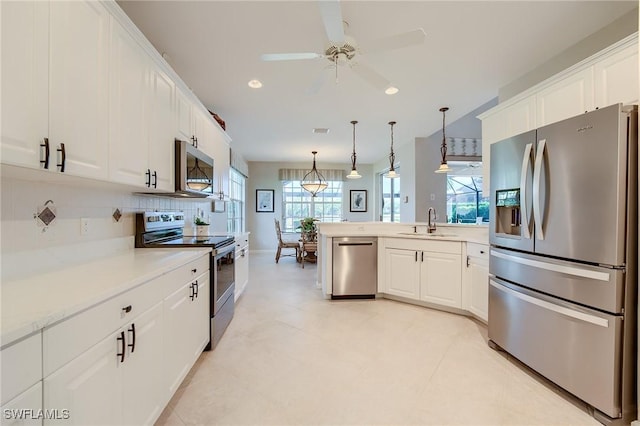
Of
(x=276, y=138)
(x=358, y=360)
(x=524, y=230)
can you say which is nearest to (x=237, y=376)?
(x=358, y=360)

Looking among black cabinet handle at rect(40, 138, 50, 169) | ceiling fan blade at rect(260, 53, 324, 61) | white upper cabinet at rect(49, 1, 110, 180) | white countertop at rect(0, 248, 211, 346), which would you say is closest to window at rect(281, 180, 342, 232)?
ceiling fan blade at rect(260, 53, 324, 61)

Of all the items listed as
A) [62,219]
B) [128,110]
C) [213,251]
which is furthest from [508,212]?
[62,219]

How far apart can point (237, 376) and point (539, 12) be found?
3.33 metres

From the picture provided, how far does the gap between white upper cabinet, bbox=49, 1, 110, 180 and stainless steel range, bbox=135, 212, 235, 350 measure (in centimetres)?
93

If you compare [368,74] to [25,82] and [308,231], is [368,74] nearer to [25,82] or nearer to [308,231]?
[25,82]

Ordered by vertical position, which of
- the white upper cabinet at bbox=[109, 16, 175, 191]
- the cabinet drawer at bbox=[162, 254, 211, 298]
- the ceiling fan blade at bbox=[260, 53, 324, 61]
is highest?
the ceiling fan blade at bbox=[260, 53, 324, 61]

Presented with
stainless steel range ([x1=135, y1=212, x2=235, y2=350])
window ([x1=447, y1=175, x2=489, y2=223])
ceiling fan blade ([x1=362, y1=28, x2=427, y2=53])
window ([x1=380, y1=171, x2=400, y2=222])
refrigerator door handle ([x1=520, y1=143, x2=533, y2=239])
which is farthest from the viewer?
window ([x1=447, y1=175, x2=489, y2=223])

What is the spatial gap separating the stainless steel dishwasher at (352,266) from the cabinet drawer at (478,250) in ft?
3.76

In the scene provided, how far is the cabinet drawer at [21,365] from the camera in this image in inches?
26.9

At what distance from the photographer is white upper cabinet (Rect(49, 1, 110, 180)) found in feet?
3.77

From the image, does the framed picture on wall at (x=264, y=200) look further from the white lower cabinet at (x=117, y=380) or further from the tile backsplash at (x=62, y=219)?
the white lower cabinet at (x=117, y=380)

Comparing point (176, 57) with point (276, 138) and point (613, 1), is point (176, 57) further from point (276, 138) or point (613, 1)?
point (613, 1)

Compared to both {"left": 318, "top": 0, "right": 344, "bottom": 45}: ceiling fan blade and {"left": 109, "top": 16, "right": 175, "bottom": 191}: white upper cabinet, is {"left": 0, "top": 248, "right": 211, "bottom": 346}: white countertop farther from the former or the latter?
{"left": 318, "top": 0, "right": 344, "bottom": 45}: ceiling fan blade

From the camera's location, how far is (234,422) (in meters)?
1.51
